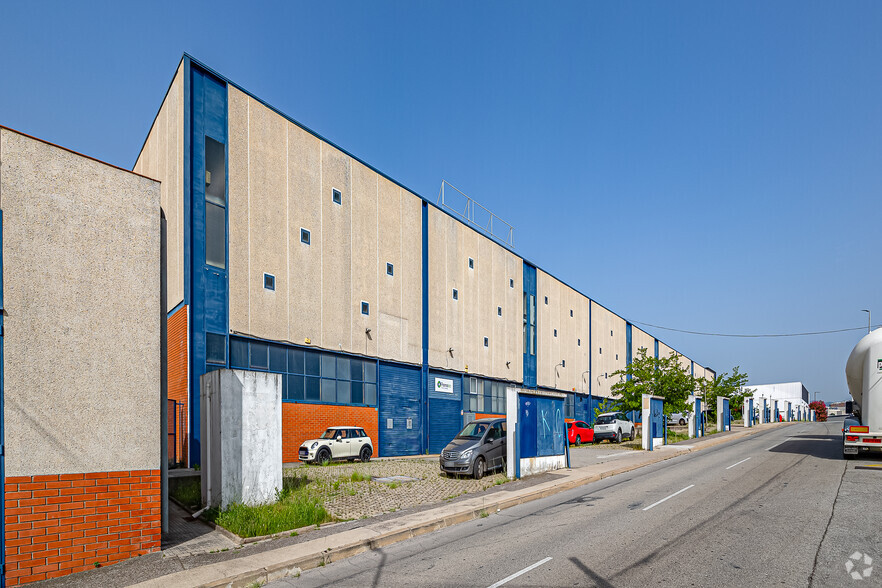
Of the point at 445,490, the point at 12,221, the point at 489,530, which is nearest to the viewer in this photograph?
the point at 12,221

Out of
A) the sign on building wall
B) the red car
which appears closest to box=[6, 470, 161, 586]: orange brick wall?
the sign on building wall

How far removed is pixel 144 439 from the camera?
929 cm

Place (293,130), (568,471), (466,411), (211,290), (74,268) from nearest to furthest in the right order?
(74,268), (568,471), (211,290), (293,130), (466,411)

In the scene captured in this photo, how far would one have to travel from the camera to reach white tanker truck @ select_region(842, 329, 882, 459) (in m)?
20.0

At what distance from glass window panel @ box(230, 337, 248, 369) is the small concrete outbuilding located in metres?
12.4

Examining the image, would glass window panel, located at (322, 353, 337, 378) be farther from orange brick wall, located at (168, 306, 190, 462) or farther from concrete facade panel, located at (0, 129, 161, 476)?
concrete facade panel, located at (0, 129, 161, 476)

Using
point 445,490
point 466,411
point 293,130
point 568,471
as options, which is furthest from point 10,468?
point 466,411

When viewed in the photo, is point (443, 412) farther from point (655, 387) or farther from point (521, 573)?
point (521, 573)

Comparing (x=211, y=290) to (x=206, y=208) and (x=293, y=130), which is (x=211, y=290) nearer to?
(x=206, y=208)

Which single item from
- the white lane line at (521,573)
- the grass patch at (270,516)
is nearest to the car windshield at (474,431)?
the grass patch at (270,516)

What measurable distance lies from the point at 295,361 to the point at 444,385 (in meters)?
11.5

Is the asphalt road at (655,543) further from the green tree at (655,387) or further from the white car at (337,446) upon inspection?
the green tree at (655,387)

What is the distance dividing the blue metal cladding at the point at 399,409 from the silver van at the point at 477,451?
9563mm

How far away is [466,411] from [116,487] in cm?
2748
